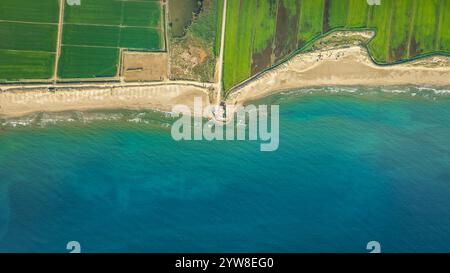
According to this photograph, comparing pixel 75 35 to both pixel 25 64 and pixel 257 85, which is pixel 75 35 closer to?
pixel 25 64

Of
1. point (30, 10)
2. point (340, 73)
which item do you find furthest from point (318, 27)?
point (30, 10)

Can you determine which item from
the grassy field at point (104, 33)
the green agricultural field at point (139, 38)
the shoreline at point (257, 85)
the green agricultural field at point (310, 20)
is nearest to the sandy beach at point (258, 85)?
the shoreline at point (257, 85)

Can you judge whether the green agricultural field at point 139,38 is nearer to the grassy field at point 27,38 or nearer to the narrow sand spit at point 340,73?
the grassy field at point 27,38

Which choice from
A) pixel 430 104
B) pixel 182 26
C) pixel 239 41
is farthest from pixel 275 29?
pixel 430 104

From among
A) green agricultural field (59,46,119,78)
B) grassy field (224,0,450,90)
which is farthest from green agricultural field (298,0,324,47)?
green agricultural field (59,46,119,78)
